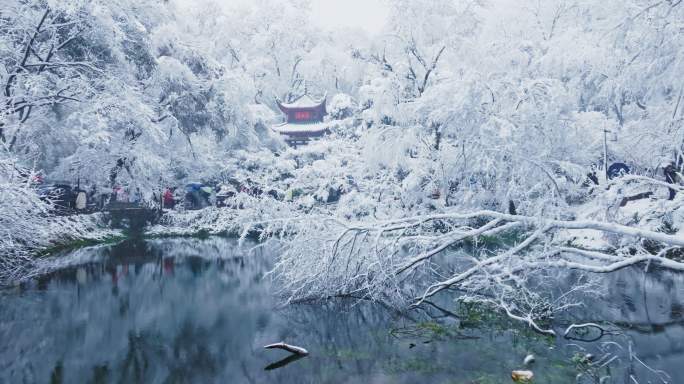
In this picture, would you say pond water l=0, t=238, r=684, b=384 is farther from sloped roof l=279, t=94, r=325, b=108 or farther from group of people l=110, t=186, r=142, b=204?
sloped roof l=279, t=94, r=325, b=108

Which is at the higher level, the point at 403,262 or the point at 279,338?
the point at 403,262

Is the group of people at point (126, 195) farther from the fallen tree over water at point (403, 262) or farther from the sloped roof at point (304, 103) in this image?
the sloped roof at point (304, 103)

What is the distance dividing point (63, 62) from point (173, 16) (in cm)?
933

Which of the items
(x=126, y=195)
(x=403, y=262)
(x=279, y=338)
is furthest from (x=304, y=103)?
(x=279, y=338)

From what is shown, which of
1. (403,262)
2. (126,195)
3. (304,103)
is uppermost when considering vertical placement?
(304,103)

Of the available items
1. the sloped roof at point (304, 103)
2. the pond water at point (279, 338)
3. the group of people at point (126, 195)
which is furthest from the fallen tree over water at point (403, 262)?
the sloped roof at point (304, 103)

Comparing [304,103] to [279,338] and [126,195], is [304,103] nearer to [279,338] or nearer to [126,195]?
[126,195]

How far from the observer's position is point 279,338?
25.6ft

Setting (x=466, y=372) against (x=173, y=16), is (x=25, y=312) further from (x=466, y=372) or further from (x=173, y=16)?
(x=173, y=16)

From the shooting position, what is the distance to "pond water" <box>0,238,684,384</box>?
635 cm

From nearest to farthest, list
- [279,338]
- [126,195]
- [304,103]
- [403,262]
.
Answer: [279,338], [403,262], [126,195], [304,103]

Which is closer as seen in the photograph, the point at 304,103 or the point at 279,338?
the point at 279,338

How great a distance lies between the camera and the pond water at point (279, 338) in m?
6.35

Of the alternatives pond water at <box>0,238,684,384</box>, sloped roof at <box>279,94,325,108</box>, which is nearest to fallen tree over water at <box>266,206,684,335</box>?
pond water at <box>0,238,684,384</box>
